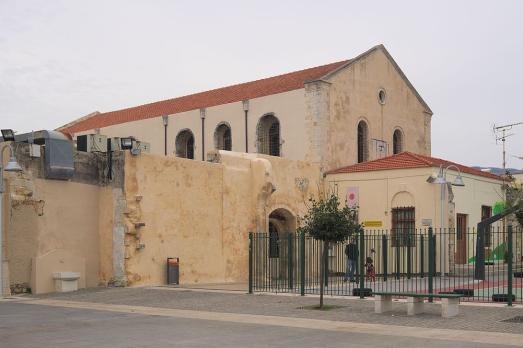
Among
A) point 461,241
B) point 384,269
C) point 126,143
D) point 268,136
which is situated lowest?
point 384,269

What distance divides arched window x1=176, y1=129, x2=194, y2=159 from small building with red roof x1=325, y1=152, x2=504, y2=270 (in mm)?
9267

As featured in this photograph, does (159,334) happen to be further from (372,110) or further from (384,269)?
(372,110)

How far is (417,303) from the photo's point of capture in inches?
632

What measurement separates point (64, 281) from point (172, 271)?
405cm

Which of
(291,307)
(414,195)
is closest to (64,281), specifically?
(291,307)

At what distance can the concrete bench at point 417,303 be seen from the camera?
1522 cm

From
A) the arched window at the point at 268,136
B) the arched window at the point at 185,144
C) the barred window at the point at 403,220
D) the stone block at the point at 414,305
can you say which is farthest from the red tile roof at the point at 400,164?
the stone block at the point at 414,305

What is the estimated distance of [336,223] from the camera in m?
17.9

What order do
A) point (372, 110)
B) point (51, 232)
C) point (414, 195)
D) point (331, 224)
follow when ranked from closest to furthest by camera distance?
point (331, 224) < point (51, 232) < point (414, 195) < point (372, 110)

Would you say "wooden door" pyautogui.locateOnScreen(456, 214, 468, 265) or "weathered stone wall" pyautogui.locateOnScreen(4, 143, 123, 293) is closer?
"weathered stone wall" pyautogui.locateOnScreen(4, 143, 123, 293)

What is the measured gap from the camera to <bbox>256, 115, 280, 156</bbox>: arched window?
35.1 metres

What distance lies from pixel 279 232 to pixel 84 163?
11.0 m

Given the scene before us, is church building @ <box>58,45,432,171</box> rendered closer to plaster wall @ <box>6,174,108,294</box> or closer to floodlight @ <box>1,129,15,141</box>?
plaster wall @ <box>6,174,108,294</box>

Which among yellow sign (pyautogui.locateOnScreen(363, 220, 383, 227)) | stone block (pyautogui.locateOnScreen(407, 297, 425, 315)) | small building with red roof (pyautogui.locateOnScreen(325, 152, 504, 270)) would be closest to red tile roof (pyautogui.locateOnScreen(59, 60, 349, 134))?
small building with red roof (pyautogui.locateOnScreen(325, 152, 504, 270))
